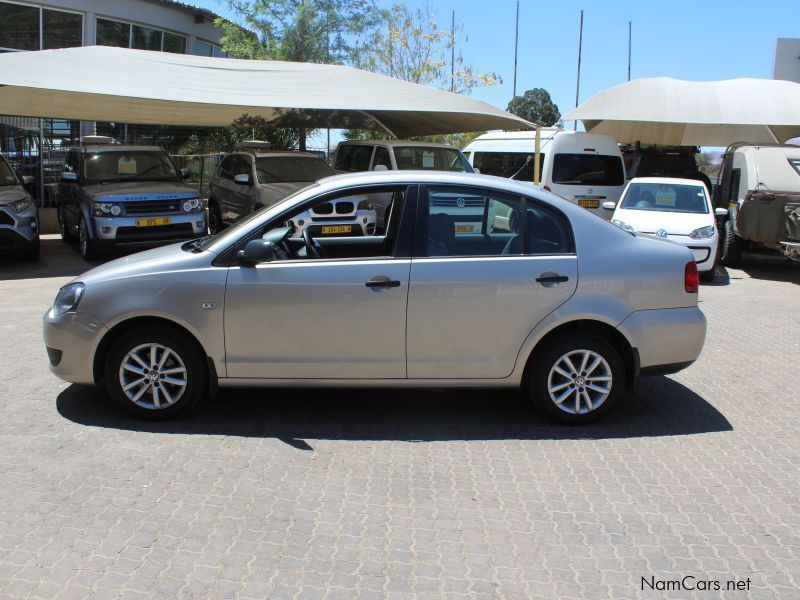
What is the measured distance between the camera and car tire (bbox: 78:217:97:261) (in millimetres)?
12586

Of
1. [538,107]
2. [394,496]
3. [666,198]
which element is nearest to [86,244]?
[666,198]

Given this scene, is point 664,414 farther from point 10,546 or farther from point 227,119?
point 227,119

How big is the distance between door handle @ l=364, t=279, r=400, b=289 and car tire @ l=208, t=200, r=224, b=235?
36.7ft

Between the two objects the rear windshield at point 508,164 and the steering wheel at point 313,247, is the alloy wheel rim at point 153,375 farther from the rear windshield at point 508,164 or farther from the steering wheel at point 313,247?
the rear windshield at point 508,164

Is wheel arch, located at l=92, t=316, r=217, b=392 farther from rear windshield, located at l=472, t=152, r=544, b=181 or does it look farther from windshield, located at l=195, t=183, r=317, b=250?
rear windshield, located at l=472, t=152, r=544, b=181

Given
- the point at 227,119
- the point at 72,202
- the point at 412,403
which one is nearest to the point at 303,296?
the point at 412,403

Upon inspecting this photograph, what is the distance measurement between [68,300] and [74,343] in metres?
0.30

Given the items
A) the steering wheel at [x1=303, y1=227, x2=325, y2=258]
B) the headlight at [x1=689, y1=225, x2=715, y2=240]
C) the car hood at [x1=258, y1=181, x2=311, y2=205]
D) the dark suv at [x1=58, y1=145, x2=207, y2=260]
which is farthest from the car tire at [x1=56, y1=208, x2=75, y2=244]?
the headlight at [x1=689, y1=225, x2=715, y2=240]

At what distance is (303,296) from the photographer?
5.05 metres

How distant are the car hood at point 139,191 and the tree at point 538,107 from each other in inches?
2432

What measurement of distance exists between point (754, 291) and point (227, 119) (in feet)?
41.0

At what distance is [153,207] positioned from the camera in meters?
12.6

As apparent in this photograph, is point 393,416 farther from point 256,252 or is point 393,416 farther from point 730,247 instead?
point 730,247

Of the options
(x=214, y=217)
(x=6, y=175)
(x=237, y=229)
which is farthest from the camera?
(x=214, y=217)
